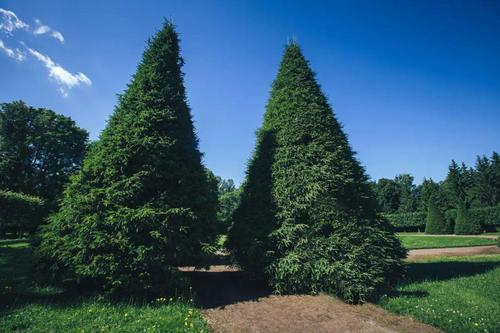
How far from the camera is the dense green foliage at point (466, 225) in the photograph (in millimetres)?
38875

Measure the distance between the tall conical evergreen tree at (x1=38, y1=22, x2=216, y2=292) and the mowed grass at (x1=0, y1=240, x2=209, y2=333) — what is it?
1.72 feet

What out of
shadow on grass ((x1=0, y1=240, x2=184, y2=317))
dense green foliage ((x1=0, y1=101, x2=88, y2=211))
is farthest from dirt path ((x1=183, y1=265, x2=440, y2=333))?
dense green foliage ((x1=0, y1=101, x2=88, y2=211))

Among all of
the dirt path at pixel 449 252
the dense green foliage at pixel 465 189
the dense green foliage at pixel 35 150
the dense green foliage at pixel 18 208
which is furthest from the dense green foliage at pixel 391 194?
the dense green foliage at pixel 18 208

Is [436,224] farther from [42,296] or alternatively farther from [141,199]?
[42,296]

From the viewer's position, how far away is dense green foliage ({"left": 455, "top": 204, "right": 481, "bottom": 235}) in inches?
1531

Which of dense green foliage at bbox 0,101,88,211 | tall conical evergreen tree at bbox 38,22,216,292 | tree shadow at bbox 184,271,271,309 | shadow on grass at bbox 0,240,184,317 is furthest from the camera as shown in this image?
dense green foliage at bbox 0,101,88,211

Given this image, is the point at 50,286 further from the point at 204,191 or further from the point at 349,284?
the point at 349,284

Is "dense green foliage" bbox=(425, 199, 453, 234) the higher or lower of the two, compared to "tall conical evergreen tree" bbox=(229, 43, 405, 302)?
lower

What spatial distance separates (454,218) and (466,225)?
29.3 feet

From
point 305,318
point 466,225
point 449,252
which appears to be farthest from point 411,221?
point 305,318

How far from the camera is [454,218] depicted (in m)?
46.8

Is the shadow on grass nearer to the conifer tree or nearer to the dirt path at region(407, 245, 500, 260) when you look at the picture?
the dirt path at region(407, 245, 500, 260)

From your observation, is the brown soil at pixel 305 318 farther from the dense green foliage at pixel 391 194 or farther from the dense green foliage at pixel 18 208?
the dense green foliage at pixel 391 194

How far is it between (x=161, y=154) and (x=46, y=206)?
2091 centimetres
